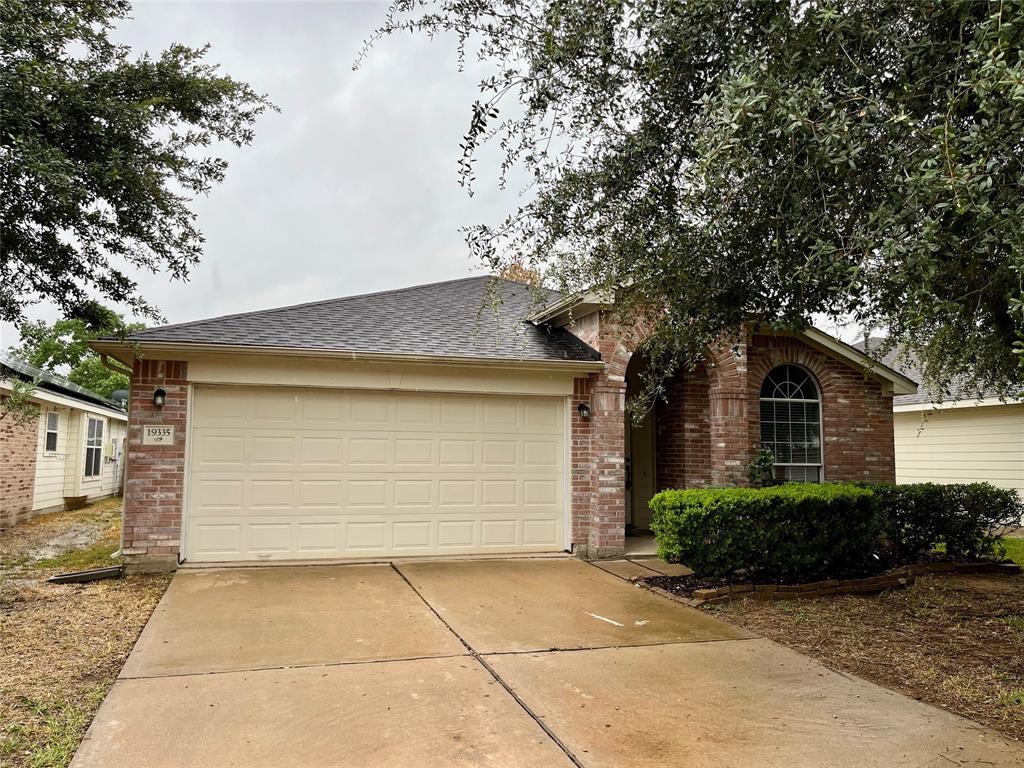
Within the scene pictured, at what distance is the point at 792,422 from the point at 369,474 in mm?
6519

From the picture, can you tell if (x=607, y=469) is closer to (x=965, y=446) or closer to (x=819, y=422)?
(x=819, y=422)

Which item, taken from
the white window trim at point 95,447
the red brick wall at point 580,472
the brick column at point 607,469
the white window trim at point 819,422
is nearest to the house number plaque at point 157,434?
the red brick wall at point 580,472

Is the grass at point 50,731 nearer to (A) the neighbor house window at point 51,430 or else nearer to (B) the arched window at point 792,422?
(B) the arched window at point 792,422

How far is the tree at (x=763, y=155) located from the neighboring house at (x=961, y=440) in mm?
9325

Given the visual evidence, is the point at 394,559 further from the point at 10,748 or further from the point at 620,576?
the point at 10,748

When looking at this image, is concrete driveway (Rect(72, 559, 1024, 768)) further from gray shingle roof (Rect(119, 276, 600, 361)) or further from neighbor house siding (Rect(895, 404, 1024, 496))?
neighbor house siding (Rect(895, 404, 1024, 496))

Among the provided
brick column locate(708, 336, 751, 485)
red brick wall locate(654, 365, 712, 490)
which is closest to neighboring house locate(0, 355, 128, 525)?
red brick wall locate(654, 365, 712, 490)

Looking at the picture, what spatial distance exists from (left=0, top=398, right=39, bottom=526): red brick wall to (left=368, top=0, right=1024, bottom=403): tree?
11.0 metres

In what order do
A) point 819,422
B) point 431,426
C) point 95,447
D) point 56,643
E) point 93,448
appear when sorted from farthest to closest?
point 95,447 → point 93,448 → point 819,422 → point 431,426 → point 56,643

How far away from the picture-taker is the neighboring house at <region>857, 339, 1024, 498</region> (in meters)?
14.7

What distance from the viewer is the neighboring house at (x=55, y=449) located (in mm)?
13234

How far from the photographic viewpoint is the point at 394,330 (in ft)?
32.9

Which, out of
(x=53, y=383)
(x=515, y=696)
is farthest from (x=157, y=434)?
(x=53, y=383)

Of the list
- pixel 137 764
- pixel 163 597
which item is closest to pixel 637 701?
pixel 137 764
